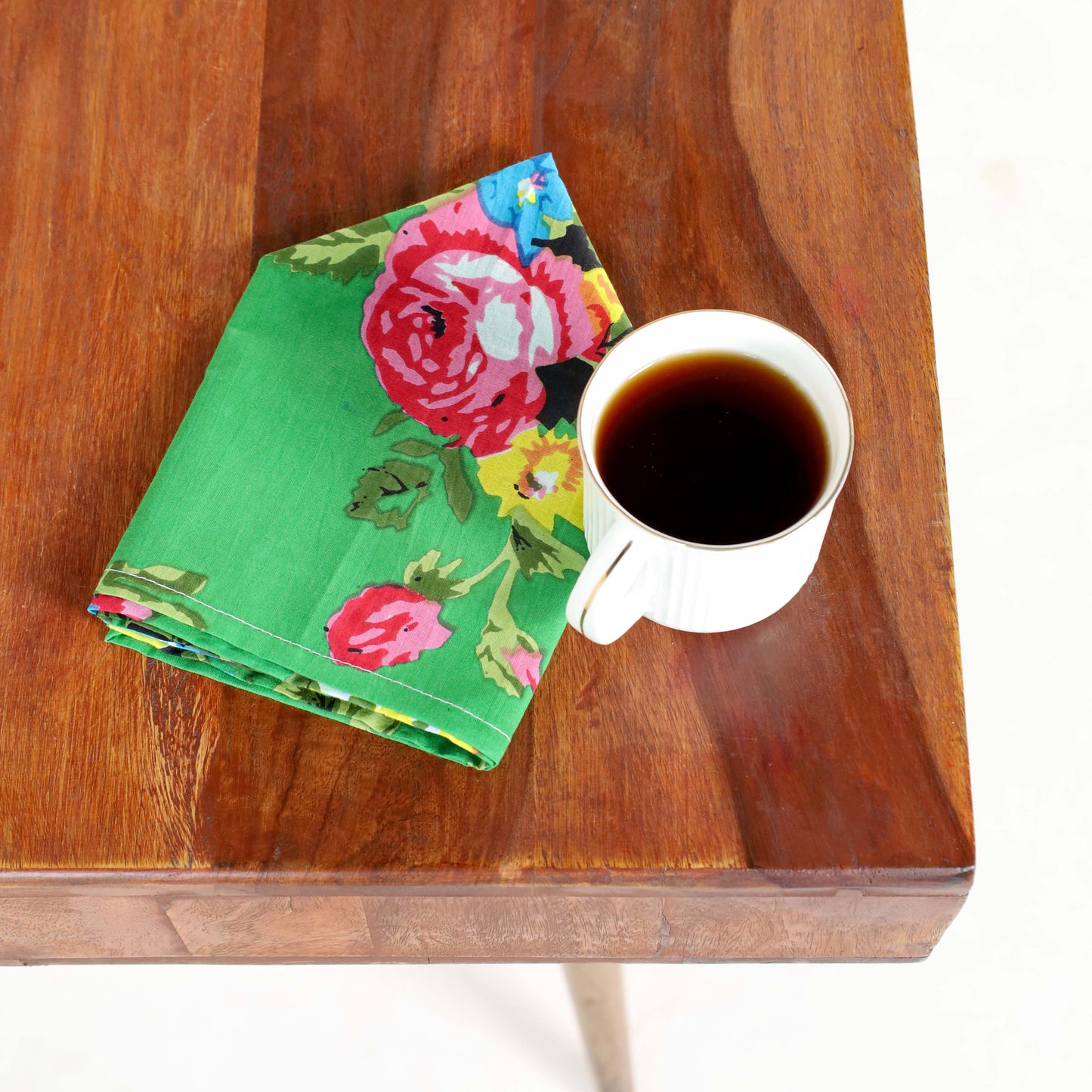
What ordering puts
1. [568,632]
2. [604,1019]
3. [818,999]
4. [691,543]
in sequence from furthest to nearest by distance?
[818,999] → [604,1019] → [568,632] → [691,543]

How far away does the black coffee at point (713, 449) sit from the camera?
44 centimetres

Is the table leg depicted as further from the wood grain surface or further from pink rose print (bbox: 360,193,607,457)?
pink rose print (bbox: 360,193,607,457)

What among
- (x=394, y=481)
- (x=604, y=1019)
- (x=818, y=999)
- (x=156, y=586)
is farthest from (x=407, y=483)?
(x=818, y=999)

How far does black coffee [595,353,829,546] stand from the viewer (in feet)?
1.44

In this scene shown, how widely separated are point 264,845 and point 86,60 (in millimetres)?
416

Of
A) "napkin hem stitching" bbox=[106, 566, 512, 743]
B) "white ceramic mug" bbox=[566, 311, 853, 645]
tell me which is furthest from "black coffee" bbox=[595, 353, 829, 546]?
"napkin hem stitching" bbox=[106, 566, 512, 743]

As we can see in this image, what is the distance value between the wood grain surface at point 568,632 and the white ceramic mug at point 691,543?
0.06 m

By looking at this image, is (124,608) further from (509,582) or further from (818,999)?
(818,999)

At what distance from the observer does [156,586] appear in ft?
1.53

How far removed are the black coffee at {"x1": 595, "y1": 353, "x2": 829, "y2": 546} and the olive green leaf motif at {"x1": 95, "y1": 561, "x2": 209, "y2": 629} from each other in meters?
0.17

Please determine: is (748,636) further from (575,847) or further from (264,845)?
(264,845)

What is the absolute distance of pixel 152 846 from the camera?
0.47 metres

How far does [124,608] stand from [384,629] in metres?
0.10

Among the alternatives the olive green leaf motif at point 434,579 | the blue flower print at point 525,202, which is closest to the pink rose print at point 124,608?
the olive green leaf motif at point 434,579
